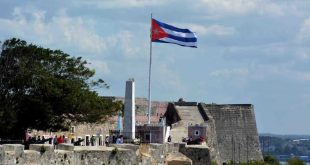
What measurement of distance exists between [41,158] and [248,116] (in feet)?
192

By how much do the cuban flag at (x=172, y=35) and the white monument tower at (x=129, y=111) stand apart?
5859 mm

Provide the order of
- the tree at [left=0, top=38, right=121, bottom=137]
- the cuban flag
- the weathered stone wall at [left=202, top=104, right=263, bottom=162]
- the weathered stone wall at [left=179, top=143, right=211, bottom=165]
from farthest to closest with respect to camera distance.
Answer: the weathered stone wall at [left=202, top=104, right=263, bottom=162]
the cuban flag
the weathered stone wall at [left=179, top=143, right=211, bottom=165]
the tree at [left=0, top=38, right=121, bottom=137]

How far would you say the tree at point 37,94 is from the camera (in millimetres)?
46656

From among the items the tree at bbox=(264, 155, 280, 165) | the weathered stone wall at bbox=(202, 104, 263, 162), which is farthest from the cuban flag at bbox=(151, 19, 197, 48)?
the tree at bbox=(264, 155, 280, 165)

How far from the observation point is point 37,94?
154ft

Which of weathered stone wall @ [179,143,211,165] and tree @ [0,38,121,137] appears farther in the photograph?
weathered stone wall @ [179,143,211,165]

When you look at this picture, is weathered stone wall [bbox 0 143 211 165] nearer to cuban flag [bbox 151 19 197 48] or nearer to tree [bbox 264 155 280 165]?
cuban flag [bbox 151 19 197 48]

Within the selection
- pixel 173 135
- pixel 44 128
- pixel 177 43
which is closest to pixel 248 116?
Result: pixel 173 135

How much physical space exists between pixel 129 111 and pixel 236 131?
41.0 metres

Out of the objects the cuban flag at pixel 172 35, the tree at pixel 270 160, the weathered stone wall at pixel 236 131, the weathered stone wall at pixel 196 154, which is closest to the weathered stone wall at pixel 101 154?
the weathered stone wall at pixel 196 154

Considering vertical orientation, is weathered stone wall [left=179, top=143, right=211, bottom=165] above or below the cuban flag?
below

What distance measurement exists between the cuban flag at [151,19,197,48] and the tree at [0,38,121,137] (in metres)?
10.2

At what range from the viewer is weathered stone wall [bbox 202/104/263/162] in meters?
91.1

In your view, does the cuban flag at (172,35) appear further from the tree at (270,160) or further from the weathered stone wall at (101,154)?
the tree at (270,160)
